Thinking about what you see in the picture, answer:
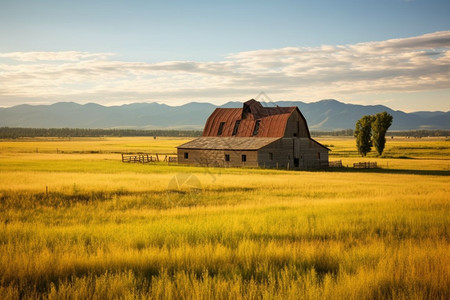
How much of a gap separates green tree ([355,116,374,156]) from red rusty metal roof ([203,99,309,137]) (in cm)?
2725

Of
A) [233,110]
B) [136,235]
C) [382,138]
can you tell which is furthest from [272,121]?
[136,235]

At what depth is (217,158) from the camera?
60531mm

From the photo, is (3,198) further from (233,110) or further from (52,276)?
(233,110)

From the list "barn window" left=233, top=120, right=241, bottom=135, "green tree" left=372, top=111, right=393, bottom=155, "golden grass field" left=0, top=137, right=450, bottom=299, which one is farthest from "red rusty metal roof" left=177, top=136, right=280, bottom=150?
"golden grass field" left=0, top=137, right=450, bottom=299

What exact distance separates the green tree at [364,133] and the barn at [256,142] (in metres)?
24.0

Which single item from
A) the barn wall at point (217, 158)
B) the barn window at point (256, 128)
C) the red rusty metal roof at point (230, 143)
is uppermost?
the barn window at point (256, 128)

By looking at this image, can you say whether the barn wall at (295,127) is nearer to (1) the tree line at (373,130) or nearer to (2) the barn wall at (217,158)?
(2) the barn wall at (217,158)

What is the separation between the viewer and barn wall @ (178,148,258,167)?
57062 mm

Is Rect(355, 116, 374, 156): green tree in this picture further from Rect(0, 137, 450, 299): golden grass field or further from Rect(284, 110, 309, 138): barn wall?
Rect(0, 137, 450, 299): golden grass field

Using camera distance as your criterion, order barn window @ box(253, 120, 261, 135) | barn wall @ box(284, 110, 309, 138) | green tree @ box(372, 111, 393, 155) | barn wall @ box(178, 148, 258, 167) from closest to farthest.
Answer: barn wall @ box(178, 148, 258, 167) < barn wall @ box(284, 110, 309, 138) < barn window @ box(253, 120, 261, 135) < green tree @ box(372, 111, 393, 155)

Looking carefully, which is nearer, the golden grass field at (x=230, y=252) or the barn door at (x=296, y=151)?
the golden grass field at (x=230, y=252)

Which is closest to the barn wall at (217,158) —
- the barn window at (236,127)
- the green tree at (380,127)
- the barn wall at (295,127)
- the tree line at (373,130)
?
the barn window at (236,127)

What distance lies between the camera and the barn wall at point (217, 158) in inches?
A: 2247

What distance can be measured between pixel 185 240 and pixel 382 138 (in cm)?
8058
